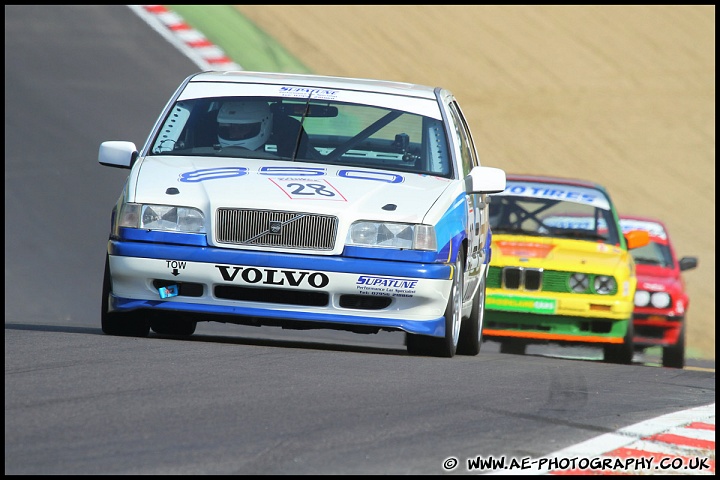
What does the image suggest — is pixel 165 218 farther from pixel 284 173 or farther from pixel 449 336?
pixel 449 336

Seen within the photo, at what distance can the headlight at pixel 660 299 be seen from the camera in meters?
13.7

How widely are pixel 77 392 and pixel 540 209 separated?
292 inches

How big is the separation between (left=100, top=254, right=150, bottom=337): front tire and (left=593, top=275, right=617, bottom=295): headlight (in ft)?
15.3

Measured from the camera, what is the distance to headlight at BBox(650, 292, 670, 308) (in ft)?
45.0

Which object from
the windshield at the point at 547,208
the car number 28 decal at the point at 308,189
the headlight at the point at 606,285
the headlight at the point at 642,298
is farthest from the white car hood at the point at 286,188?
the headlight at the point at 642,298

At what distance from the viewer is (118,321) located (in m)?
8.65

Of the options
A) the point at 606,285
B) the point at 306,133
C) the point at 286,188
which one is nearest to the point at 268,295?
the point at 286,188

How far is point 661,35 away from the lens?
3862 cm

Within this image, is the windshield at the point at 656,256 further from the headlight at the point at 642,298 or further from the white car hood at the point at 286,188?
the white car hood at the point at 286,188

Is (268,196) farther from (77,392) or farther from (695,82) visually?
(695,82)

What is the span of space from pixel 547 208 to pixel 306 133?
4157 mm

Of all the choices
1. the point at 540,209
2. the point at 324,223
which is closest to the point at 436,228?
the point at 324,223

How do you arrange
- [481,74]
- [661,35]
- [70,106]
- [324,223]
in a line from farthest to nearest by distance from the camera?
[661,35]
[481,74]
[70,106]
[324,223]

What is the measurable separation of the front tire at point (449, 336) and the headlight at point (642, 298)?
5187 mm
